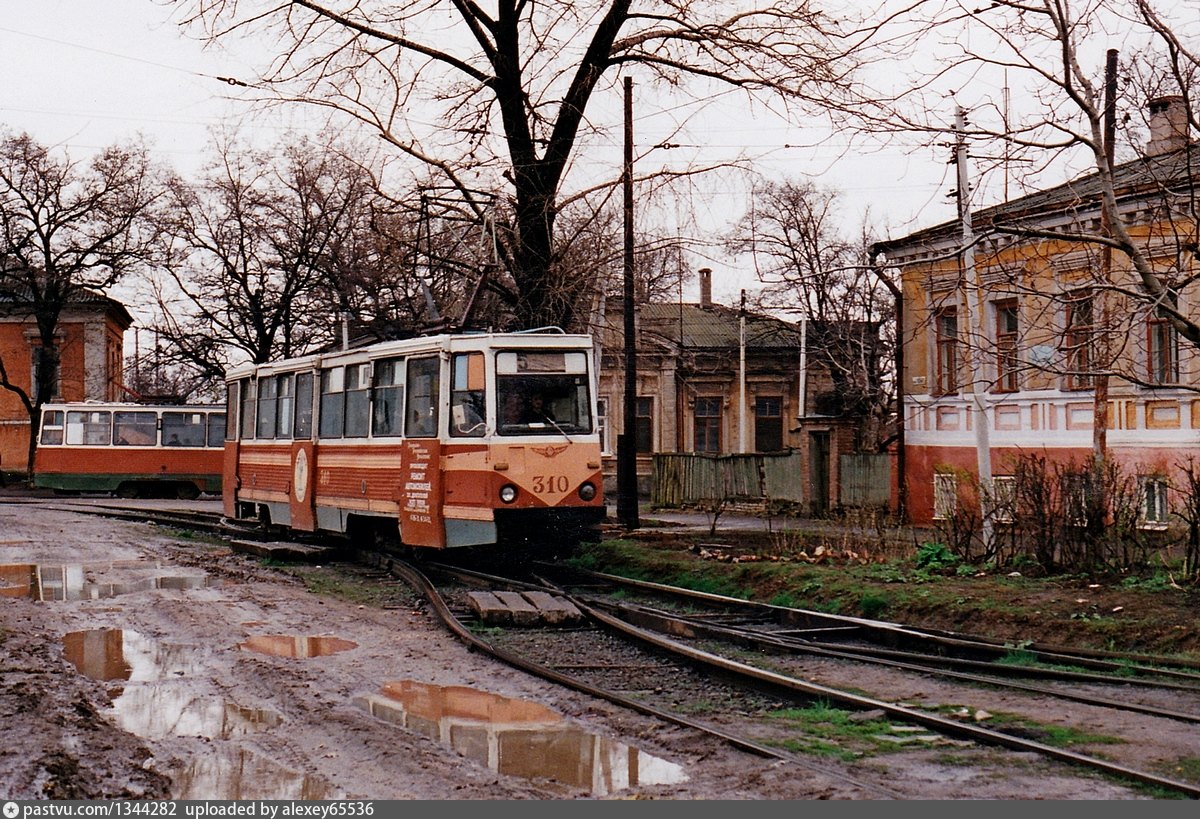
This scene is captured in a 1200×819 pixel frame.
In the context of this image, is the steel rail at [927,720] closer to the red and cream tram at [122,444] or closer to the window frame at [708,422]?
the red and cream tram at [122,444]

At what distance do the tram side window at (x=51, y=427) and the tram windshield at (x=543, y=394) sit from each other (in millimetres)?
30308

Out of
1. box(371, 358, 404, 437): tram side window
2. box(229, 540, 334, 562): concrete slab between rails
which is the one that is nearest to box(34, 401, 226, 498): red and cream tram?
box(229, 540, 334, 562): concrete slab between rails

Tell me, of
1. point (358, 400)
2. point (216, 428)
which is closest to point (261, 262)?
point (216, 428)

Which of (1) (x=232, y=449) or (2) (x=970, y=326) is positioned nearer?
(2) (x=970, y=326)

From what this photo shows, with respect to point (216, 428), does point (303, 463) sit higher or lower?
lower

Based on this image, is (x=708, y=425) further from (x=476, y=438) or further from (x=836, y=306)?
(x=476, y=438)

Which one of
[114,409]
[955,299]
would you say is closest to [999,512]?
[955,299]

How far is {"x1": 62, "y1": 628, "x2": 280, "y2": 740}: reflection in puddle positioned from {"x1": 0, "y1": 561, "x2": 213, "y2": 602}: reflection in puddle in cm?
325

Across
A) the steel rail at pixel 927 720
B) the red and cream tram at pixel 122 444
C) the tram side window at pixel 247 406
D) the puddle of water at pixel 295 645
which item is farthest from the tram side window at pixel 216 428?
the steel rail at pixel 927 720

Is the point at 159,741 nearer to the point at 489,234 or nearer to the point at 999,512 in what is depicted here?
the point at 999,512

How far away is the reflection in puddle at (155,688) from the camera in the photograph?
809cm

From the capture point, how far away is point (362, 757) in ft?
23.8

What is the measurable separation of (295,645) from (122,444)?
32.4 meters

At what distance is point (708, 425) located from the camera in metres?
51.5
